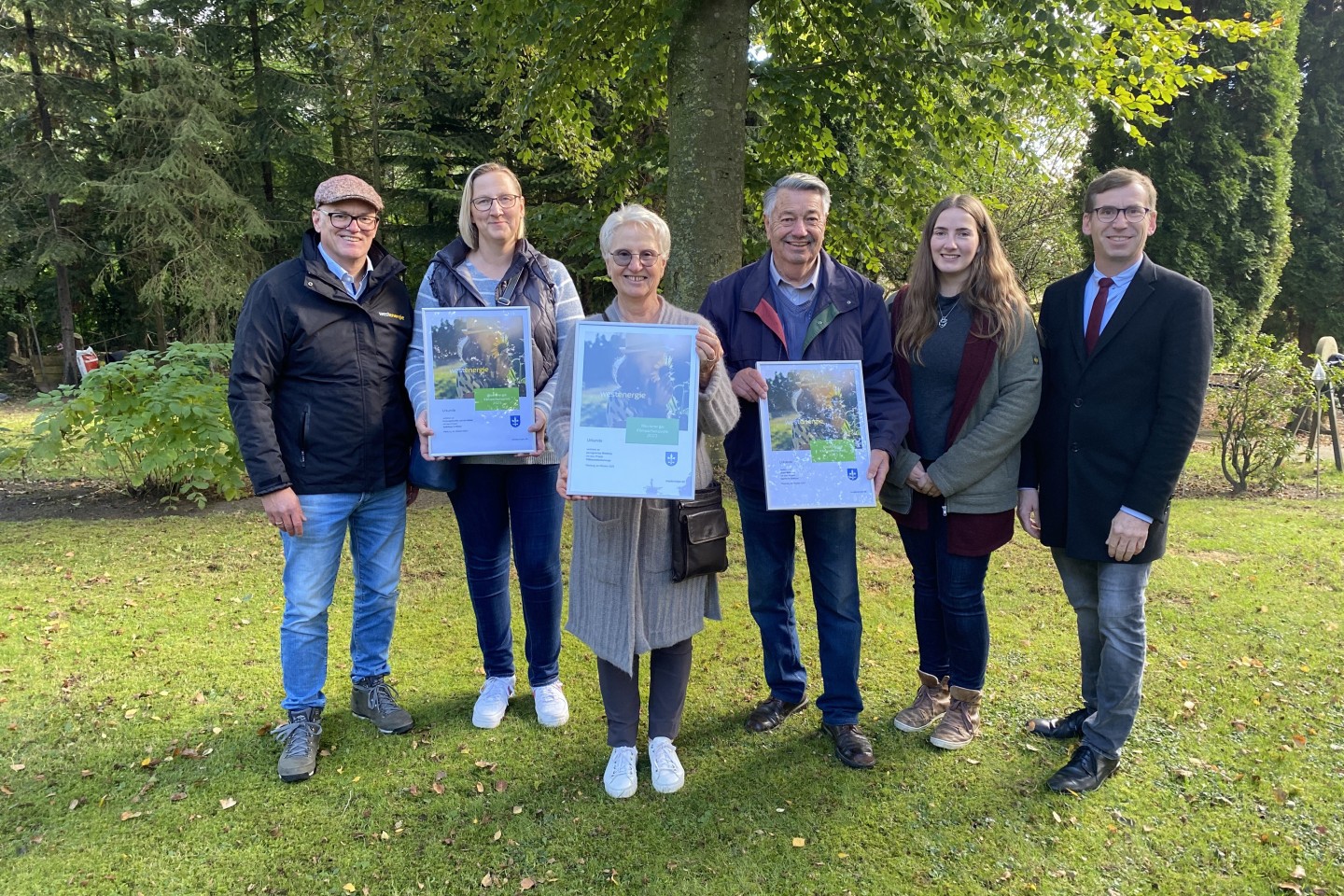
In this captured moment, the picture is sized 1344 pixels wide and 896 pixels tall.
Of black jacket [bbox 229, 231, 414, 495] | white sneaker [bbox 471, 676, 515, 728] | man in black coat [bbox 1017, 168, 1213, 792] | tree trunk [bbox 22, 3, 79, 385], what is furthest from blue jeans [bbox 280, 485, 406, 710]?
tree trunk [bbox 22, 3, 79, 385]

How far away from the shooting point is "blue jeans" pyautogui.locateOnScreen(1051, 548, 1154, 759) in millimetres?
3184

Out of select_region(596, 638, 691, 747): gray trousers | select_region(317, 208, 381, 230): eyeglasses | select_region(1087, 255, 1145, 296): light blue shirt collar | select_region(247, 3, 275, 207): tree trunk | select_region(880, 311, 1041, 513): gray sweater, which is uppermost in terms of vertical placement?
select_region(247, 3, 275, 207): tree trunk

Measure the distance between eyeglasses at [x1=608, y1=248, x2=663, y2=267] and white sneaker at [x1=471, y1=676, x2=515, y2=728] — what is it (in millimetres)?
2264

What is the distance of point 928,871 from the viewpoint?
2.84 meters

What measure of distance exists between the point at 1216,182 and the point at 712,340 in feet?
52.0

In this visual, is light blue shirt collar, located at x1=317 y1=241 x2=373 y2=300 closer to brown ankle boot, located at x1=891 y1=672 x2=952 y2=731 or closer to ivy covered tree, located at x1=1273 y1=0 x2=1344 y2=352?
brown ankle boot, located at x1=891 y1=672 x2=952 y2=731

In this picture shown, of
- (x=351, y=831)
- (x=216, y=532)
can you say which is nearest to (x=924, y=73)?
(x=351, y=831)

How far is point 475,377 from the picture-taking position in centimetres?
325

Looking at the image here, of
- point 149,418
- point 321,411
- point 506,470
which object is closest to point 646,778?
point 506,470

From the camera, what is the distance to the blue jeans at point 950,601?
3.41 m

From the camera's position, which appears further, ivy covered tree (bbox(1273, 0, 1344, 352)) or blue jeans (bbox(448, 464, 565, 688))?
ivy covered tree (bbox(1273, 0, 1344, 352))

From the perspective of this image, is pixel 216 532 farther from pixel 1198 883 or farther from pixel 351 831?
pixel 1198 883

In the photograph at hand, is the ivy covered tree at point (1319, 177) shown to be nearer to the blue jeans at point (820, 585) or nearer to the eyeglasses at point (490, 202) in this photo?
the blue jeans at point (820, 585)

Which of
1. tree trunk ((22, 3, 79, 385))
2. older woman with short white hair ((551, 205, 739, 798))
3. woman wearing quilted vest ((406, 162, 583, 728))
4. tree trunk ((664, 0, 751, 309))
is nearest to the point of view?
older woman with short white hair ((551, 205, 739, 798))
